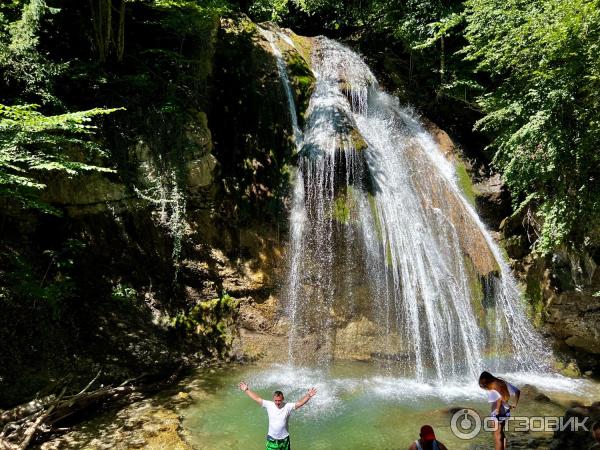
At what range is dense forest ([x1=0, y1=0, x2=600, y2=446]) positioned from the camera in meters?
7.10

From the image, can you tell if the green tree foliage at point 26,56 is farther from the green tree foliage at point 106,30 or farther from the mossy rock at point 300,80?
the mossy rock at point 300,80

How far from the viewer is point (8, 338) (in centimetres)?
682

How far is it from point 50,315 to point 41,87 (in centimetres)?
399

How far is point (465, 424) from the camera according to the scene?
6285 millimetres

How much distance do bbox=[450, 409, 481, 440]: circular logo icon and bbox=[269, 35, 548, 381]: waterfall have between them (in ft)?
5.46

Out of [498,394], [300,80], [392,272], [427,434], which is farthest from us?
[300,80]

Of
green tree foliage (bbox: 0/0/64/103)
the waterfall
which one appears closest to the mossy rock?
the waterfall

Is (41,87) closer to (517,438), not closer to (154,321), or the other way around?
(154,321)

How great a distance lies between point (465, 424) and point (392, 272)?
11.8 feet

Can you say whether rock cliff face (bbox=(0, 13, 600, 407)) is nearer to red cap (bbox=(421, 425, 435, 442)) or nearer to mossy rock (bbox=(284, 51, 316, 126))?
mossy rock (bbox=(284, 51, 316, 126))

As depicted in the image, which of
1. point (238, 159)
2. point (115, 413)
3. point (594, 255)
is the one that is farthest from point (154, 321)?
point (594, 255)

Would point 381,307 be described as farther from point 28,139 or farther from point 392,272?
point 28,139

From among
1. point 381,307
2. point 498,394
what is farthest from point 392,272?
point 498,394

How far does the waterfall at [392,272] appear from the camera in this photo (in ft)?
29.1
